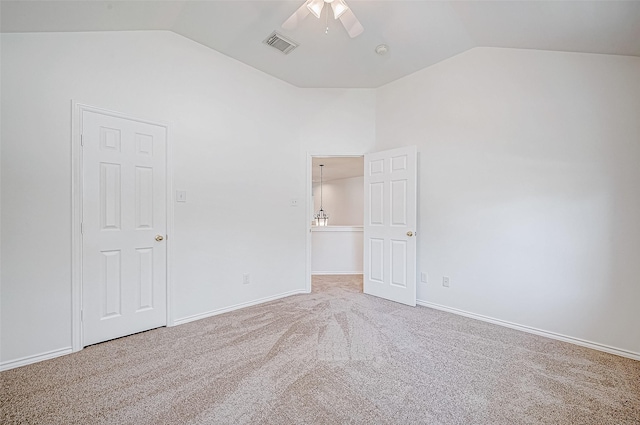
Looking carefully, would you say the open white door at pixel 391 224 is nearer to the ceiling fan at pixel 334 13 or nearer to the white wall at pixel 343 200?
the ceiling fan at pixel 334 13

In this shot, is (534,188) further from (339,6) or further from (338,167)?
(338,167)

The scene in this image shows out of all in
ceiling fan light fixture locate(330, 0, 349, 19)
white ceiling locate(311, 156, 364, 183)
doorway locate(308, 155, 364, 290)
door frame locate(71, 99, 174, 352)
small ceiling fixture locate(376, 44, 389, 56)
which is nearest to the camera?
ceiling fan light fixture locate(330, 0, 349, 19)

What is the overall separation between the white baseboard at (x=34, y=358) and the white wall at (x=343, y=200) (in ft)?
23.7

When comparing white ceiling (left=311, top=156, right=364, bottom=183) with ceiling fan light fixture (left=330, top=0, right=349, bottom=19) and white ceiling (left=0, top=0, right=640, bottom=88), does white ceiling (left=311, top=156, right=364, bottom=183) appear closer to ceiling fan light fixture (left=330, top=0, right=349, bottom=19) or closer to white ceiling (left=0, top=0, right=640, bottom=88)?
white ceiling (left=0, top=0, right=640, bottom=88)

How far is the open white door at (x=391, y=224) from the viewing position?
136 inches

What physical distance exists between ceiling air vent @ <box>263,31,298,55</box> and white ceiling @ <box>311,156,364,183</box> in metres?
2.82

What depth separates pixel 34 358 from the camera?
6.91 feet

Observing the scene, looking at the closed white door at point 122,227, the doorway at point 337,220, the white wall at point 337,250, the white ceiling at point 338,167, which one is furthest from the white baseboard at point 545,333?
the white ceiling at point 338,167

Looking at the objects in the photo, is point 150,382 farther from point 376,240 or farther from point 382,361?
point 376,240

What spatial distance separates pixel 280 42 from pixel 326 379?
10.2 ft

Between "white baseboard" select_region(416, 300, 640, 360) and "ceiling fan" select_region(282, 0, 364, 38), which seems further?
"white baseboard" select_region(416, 300, 640, 360)

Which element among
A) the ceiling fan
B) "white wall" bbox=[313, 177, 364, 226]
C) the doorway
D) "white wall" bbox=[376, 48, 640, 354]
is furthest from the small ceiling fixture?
"white wall" bbox=[313, 177, 364, 226]

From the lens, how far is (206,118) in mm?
3053

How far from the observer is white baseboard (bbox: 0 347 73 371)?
2.01 m
